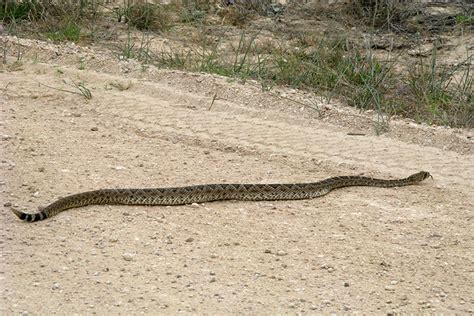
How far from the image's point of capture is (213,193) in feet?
27.1

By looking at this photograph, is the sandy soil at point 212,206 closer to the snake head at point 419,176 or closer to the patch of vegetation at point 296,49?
the snake head at point 419,176

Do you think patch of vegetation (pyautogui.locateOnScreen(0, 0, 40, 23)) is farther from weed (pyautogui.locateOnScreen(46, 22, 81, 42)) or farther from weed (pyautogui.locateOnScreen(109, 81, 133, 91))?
weed (pyautogui.locateOnScreen(109, 81, 133, 91))

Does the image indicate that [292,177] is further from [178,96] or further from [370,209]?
[178,96]

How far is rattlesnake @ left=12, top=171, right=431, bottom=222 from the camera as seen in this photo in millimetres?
7766

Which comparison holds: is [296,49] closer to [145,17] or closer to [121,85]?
[145,17]

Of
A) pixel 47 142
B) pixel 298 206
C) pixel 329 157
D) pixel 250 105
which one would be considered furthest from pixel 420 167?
pixel 47 142

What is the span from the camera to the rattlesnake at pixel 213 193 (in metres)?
7.77

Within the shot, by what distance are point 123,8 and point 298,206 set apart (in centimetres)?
753

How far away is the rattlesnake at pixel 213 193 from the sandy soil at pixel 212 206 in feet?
0.27

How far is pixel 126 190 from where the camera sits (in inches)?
314

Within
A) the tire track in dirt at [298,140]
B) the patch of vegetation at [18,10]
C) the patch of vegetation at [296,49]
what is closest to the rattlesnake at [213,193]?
the tire track in dirt at [298,140]

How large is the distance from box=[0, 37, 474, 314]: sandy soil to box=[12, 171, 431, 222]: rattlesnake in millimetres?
81

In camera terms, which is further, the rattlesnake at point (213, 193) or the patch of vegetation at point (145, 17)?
the patch of vegetation at point (145, 17)

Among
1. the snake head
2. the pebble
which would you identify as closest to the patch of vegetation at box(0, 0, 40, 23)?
the snake head
